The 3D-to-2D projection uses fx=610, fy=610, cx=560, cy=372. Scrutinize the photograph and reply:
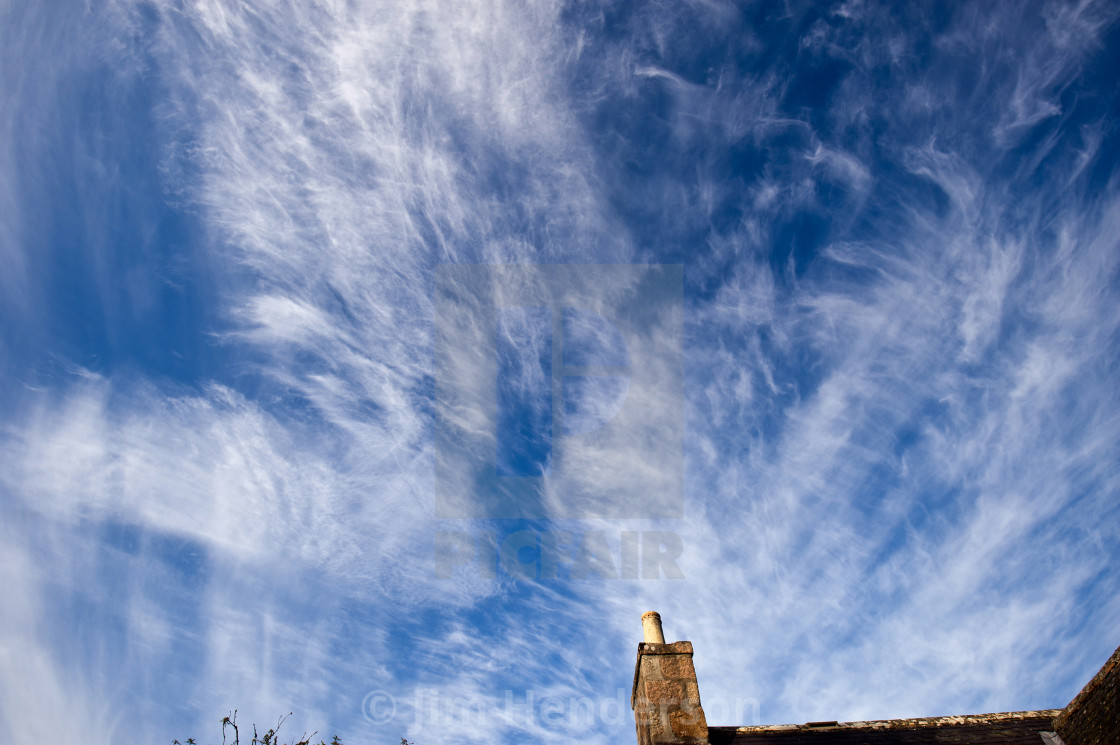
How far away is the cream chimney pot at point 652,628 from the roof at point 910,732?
4.98 ft

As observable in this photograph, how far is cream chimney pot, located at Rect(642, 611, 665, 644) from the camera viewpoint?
31.1 ft

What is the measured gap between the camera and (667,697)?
28.3ft

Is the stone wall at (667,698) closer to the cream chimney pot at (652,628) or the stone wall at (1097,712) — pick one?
the cream chimney pot at (652,628)

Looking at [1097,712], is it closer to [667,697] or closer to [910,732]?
[910,732]

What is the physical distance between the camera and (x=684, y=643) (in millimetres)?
9133

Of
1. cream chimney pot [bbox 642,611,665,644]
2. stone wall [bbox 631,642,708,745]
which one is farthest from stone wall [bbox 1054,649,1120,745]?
cream chimney pot [bbox 642,611,665,644]

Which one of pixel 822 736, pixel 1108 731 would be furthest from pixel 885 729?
pixel 1108 731

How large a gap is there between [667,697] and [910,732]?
4.04m

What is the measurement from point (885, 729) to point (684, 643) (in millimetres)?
3545

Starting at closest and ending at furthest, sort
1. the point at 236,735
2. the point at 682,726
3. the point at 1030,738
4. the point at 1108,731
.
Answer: the point at 1108,731 < the point at 682,726 < the point at 1030,738 < the point at 236,735

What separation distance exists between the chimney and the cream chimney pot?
195 millimetres

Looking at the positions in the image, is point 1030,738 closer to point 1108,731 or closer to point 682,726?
point 1108,731

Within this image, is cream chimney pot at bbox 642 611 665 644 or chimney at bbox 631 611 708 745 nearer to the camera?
chimney at bbox 631 611 708 745

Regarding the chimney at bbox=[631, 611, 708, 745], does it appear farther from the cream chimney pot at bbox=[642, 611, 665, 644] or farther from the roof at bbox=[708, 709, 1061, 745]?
the roof at bbox=[708, 709, 1061, 745]
